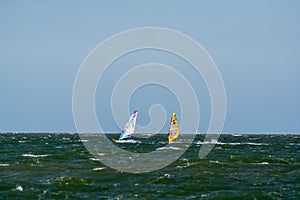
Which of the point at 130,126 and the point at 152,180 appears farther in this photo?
the point at 130,126

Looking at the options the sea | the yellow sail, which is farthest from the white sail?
the sea

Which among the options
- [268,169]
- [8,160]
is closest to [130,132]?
[8,160]

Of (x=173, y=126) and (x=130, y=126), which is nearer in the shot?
(x=173, y=126)

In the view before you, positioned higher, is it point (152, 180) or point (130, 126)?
point (130, 126)

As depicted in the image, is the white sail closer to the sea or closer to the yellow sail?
the yellow sail

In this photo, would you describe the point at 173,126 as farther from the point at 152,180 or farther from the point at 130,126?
the point at 152,180

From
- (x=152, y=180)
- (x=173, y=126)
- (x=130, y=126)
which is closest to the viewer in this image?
(x=152, y=180)

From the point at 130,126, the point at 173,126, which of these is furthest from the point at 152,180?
the point at 130,126

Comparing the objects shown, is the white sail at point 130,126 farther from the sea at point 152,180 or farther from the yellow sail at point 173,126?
the sea at point 152,180

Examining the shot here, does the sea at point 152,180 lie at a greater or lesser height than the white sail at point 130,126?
lesser

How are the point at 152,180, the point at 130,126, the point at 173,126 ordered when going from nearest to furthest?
the point at 152,180 → the point at 173,126 → the point at 130,126

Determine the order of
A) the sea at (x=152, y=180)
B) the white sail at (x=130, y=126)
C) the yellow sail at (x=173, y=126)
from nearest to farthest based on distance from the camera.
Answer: the sea at (x=152, y=180), the white sail at (x=130, y=126), the yellow sail at (x=173, y=126)

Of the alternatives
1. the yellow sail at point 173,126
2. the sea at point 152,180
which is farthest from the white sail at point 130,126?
the sea at point 152,180

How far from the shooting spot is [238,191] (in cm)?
3403
